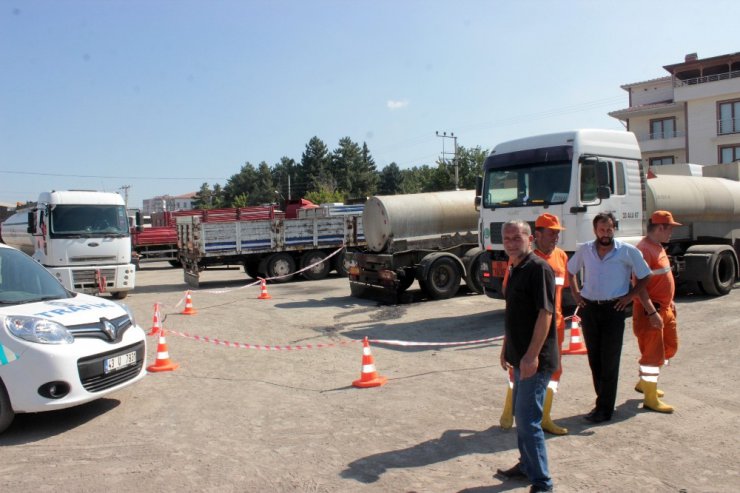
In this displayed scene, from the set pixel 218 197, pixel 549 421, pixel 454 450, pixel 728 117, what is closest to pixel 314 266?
pixel 549 421

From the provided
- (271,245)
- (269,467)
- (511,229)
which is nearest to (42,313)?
(269,467)

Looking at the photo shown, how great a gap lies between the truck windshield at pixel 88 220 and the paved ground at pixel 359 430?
7.34 metres

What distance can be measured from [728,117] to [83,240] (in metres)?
40.6

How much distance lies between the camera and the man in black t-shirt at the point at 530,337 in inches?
152

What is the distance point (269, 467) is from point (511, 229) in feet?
8.01

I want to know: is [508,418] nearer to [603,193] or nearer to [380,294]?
[603,193]

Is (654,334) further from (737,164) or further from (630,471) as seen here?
(737,164)

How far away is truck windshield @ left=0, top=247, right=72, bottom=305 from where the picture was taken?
603 centimetres

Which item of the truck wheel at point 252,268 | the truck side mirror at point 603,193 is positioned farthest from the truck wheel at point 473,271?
the truck wheel at point 252,268

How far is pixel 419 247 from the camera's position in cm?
1441

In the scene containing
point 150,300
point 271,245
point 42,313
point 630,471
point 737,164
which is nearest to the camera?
point 630,471

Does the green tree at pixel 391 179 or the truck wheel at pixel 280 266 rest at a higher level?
the green tree at pixel 391 179

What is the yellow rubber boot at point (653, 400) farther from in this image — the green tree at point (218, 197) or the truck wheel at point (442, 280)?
the green tree at point (218, 197)

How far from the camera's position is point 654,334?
569cm
